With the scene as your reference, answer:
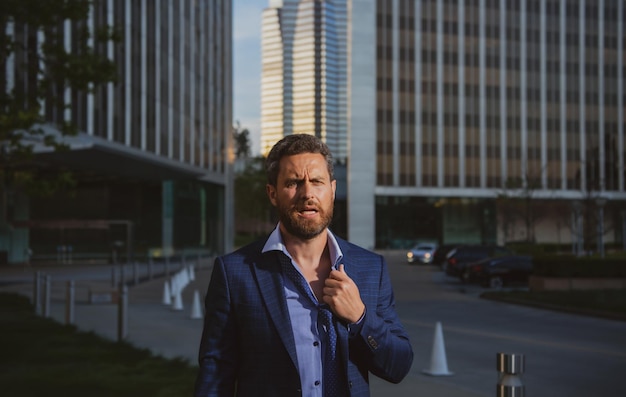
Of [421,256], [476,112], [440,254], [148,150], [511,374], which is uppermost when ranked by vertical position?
[476,112]

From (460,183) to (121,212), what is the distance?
138 ft

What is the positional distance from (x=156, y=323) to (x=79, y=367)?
8.09 m

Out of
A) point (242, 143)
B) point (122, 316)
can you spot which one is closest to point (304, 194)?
point (122, 316)

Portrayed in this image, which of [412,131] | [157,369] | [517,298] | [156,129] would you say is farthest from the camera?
[412,131]

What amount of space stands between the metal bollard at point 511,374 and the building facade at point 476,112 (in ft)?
257

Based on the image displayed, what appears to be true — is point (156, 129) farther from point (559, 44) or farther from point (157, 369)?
point (559, 44)

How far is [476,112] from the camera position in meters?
87.2

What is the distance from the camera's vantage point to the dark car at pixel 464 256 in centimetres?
3684

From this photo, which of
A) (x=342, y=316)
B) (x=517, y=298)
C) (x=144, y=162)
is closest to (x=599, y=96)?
(x=144, y=162)

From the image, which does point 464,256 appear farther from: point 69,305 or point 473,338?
point 69,305

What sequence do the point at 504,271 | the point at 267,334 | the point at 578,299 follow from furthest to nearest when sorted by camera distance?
the point at 504,271, the point at 578,299, the point at 267,334

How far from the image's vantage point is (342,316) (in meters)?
3.00

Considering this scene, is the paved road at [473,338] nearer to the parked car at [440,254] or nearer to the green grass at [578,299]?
the green grass at [578,299]

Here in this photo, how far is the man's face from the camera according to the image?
313 cm
